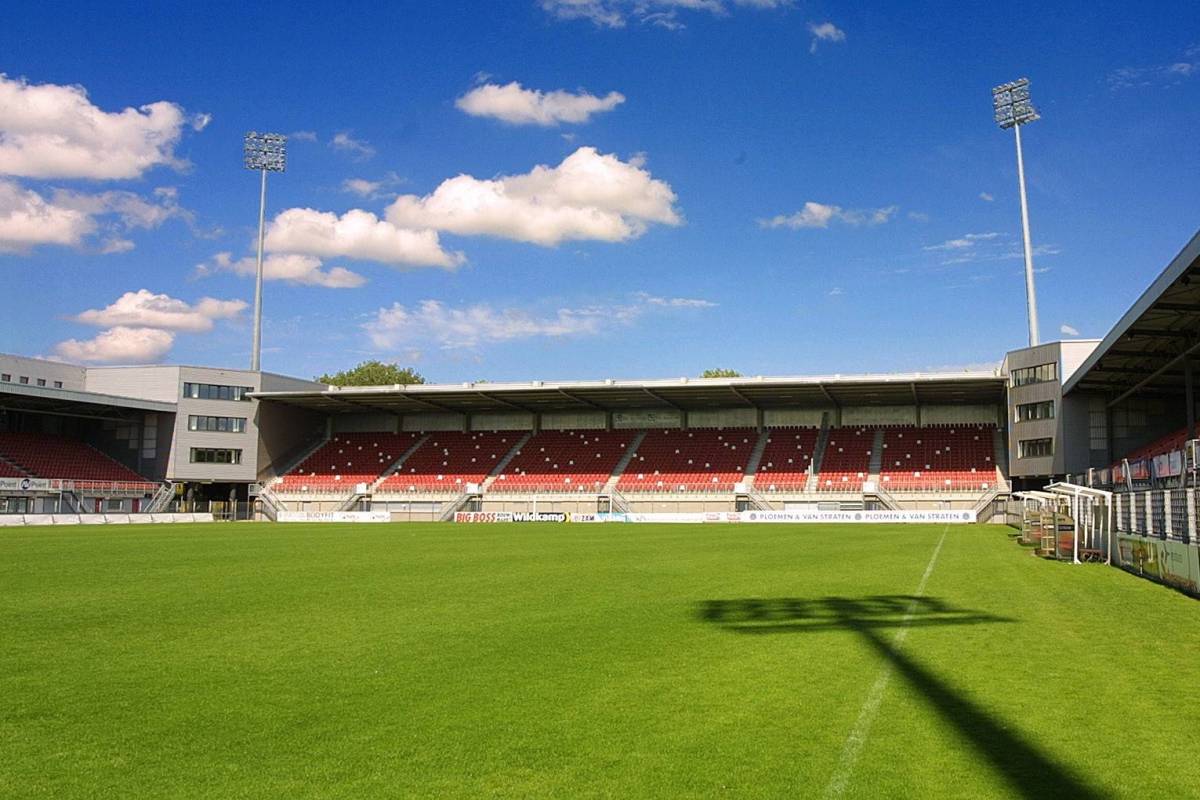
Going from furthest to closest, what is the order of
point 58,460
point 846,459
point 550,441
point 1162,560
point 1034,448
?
1. point 550,441
2. point 846,459
3. point 58,460
4. point 1034,448
5. point 1162,560

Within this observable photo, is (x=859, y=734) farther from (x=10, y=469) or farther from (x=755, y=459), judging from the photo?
(x=10, y=469)

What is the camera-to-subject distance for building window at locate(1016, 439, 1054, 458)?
48.8 meters

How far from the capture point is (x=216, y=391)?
65500 millimetres

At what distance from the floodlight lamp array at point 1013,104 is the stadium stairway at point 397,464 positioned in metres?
48.5

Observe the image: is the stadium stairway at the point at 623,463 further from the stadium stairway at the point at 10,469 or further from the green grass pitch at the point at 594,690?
the green grass pitch at the point at 594,690

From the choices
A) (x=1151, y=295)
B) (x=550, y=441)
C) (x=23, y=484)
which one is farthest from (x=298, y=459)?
(x=1151, y=295)

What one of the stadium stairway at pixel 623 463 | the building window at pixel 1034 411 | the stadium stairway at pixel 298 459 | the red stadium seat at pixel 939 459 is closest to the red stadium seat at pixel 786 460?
the red stadium seat at pixel 939 459

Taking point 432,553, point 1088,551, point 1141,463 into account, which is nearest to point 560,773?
point 432,553

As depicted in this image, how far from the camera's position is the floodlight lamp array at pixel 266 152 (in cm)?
7134

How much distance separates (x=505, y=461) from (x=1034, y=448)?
36363mm

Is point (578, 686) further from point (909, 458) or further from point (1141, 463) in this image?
point (909, 458)

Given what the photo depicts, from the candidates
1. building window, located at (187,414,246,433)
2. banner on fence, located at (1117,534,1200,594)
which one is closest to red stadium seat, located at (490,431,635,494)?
building window, located at (187,414,246,433)

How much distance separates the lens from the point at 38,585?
53.1ft

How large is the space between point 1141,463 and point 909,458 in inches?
1209
